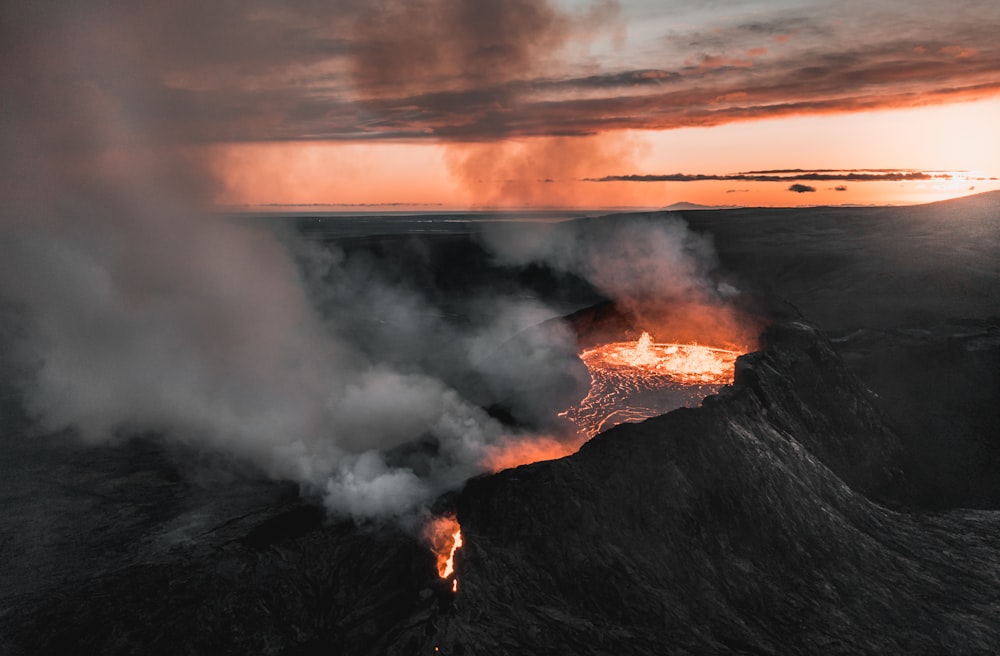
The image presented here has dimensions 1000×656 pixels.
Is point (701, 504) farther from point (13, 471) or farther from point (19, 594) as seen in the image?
point (13, 471)

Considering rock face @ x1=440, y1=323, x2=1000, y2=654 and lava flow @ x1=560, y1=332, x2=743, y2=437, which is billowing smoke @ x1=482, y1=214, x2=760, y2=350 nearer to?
lava flow @ x1=560, y1=332, x2=743, y2=437

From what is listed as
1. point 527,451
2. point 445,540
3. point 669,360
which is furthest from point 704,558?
point 669,360

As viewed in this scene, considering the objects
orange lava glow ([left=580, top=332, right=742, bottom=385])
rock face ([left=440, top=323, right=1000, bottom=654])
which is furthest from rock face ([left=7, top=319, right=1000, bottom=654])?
orange lava glow ([left=580, top=332, right=742, bottom=385])

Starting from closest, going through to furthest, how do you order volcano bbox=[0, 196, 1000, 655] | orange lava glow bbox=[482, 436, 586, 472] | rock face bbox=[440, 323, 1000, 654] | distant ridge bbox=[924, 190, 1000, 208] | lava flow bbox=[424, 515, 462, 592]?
1. volcano bbox=[0, 196, 1000, 655]
2. rock face bbox=[440, 323, 1000, 654]
3. lava flow bbox=[424, 515, 462, 592]
4. orange lava glow bbox=[482, 436, 586, 472]
5. distant ridge bbox=[924, 190, 1000, 208]

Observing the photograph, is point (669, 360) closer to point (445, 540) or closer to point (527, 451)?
point (527, 451)

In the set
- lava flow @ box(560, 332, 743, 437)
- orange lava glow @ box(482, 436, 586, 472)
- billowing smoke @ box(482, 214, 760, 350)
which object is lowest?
orange lava glow @ box(482, 436, 586, 472)
